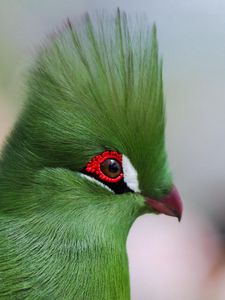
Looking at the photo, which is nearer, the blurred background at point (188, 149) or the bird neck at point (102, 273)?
the bird neck at point (102, 273)

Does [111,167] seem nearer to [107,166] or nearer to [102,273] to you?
[107,166]

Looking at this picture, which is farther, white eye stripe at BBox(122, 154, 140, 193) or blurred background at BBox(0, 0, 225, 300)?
blurred background at BBox(0, 0, 225, 300)

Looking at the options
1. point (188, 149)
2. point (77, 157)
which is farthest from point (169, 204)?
point (188, 149)

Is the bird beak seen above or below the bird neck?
above

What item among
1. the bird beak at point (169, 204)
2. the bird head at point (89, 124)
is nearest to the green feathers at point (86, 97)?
the bird head at point (89, 124)

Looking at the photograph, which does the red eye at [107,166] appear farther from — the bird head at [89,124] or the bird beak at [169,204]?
the bird beak at [169,204]

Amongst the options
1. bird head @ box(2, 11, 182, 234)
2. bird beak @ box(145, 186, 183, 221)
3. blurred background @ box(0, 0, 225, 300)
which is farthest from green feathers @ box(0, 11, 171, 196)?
blurred background @ box(0, 0, 225, 300)

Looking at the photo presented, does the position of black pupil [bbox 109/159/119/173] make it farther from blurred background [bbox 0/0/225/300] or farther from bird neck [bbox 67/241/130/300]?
blurred background [bbox 0/0/225/300]
